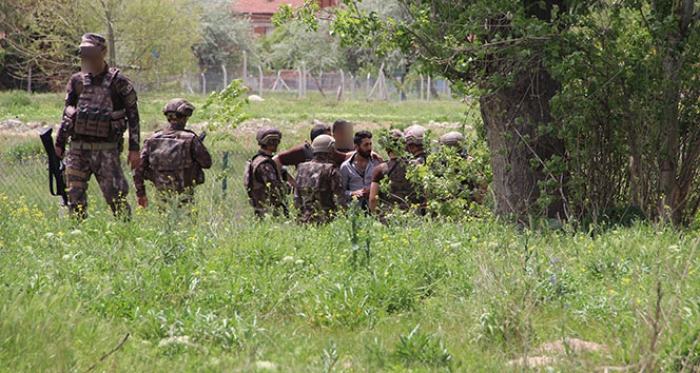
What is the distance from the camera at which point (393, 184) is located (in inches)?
347

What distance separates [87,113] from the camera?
8.20 metres

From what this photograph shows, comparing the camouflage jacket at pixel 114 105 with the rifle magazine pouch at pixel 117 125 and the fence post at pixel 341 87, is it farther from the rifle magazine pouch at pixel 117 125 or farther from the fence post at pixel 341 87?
the fence post at pixel 341 87

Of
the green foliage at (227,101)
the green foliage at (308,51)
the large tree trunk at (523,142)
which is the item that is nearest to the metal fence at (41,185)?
the green foliage at (227,101)

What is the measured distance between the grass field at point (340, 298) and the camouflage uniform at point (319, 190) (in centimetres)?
125

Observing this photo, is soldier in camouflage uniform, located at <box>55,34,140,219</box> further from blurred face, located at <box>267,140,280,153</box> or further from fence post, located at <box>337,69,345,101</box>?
fence post, located at <box>337,69,345,101</box>

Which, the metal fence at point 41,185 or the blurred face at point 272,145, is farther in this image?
the metal fence at point 41,185

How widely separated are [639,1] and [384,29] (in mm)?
2175

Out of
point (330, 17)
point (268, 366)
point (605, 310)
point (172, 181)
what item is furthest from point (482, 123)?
point (268, 366)

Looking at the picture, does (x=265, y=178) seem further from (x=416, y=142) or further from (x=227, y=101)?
(x=416, y=142)

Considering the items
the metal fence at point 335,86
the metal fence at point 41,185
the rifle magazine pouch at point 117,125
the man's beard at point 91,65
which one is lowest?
the metal fence at point 335,86

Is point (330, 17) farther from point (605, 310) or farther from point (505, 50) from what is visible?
point (605, 310)

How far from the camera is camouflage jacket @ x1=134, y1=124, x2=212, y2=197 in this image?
8570mm

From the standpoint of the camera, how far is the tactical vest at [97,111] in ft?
26.9

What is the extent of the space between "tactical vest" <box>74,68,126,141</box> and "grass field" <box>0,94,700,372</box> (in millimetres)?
1323
